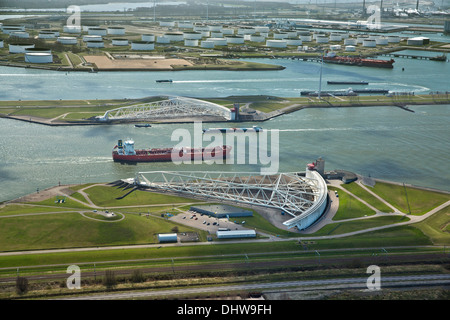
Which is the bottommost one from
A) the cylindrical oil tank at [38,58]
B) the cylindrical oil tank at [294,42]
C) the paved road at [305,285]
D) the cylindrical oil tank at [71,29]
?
the paved road at [305,285]

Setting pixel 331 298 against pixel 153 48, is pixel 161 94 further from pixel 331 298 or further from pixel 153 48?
pixel 331 298

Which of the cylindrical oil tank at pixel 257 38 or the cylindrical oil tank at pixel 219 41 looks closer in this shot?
the cylindrical oil tank at pixel 219 41

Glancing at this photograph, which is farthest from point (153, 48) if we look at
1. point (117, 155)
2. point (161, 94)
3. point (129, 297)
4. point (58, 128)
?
point (129, 297)

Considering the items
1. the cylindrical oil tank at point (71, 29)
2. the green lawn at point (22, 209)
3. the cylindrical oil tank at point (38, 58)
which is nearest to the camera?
the green lawn at point (22, 209)

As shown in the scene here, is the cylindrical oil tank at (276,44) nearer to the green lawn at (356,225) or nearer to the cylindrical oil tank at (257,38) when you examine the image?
the cylindrical oil tank at (257,38)

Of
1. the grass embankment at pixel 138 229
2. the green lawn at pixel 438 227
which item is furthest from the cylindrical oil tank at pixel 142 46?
the green lawn at pixel 438 227

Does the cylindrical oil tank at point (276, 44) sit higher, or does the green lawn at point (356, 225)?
the cylindrical oil tank at point (276, 44)

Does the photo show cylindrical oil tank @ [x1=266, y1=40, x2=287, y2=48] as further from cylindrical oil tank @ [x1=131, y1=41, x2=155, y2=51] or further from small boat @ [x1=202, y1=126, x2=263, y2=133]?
small boat @ [x1=202, y1=126, x2=263, y2=133]

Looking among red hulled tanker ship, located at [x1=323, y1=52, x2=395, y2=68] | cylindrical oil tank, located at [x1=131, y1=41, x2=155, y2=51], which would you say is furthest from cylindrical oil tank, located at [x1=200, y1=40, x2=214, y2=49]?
red hulled tanker ship, located at [x1=323, y1=52, x2=395, y2=68]
